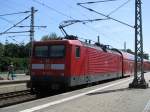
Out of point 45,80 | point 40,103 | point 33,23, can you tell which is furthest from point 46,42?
point 33,23

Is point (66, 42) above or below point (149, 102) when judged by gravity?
above

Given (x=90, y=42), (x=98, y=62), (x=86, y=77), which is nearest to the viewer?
(x=86, y=77)

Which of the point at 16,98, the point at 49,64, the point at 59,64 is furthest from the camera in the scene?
the point at 49,64

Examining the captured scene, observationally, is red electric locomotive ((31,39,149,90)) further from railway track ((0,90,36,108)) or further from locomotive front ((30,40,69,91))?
railway track ((0,90,36,108))

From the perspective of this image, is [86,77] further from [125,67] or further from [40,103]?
[125,67]

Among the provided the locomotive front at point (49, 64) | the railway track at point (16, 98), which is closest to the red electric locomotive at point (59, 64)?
the locomotive front at point (49, 64)

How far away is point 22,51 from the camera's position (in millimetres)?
100562

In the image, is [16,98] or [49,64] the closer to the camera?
[16,98]

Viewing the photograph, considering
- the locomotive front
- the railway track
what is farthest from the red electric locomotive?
the railway track

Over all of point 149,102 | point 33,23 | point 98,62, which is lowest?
point 149,102

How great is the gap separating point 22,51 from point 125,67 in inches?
2524

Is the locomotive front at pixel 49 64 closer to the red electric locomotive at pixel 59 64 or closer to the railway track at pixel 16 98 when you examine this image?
the red electric locomotive at pixel 59 64

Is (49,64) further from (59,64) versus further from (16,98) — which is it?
(16,98)

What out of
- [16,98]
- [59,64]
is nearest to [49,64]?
[59,64]
